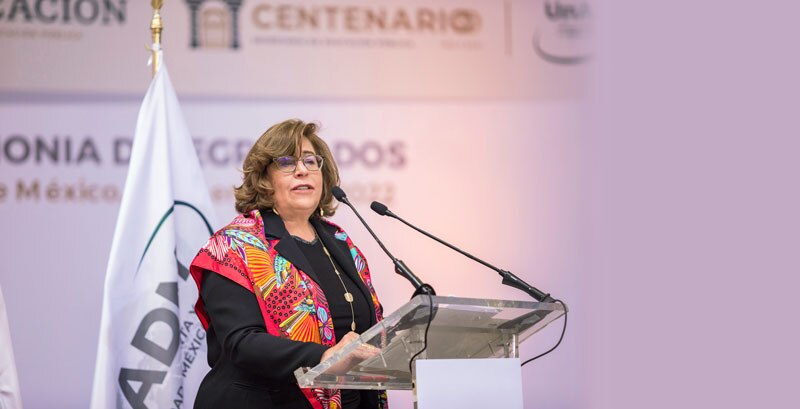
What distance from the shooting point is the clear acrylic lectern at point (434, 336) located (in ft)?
7.78

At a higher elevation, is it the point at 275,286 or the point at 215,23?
the point at 215,23

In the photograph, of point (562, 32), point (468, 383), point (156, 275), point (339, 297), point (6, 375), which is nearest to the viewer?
point (468, 383)

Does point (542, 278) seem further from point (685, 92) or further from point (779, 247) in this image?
point (779, 247)

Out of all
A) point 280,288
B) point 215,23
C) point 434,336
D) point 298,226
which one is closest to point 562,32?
point 215,23

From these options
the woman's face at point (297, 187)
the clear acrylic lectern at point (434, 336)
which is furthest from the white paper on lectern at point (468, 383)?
the woman's face at point (297, 187)

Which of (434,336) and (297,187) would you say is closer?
(434,336)

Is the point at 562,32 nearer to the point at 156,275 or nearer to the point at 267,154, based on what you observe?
the point at 267,154

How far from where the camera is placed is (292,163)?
10.0 ft

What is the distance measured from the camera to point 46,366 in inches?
167

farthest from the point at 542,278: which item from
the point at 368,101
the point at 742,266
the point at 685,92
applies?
the point at 742,266

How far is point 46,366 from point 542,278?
224 centimetres

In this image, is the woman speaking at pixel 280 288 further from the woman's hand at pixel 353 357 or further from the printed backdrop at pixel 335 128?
the printed backdrop at pixel 335 128

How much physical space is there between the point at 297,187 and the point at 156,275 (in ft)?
2.23

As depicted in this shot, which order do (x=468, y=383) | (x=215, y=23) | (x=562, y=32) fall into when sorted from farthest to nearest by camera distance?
(x=562, y=32) < (x=215, y=23) < (x=468, y=383)
